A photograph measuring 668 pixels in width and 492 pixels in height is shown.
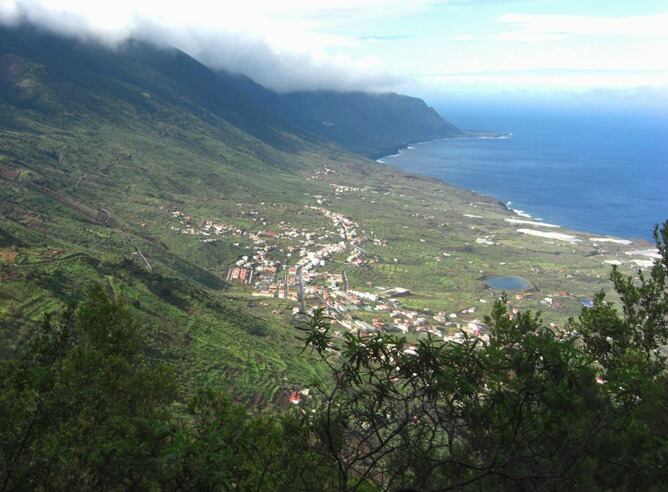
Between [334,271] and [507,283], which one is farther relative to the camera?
[334,271]

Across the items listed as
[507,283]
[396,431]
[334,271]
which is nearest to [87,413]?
[396,431]

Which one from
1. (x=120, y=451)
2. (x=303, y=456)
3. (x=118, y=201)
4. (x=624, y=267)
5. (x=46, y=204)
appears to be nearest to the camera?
(x=120, y=451)

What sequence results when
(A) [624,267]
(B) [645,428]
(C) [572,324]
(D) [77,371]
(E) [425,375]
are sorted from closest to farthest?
(E) [425,375]
(B) [645,428]
(D) [77,371]
(C) [572,324]
(A) [624,267]

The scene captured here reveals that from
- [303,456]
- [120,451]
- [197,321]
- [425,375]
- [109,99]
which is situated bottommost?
A: [197,321]

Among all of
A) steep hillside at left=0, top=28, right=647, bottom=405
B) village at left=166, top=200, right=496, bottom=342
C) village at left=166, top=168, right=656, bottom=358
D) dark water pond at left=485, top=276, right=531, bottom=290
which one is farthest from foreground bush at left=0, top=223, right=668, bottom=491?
dark water pond at left=485, top=276, right=531, bottom=290

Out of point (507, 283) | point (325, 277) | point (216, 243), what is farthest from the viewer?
point (216, 243)

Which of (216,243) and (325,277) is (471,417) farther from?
(216,243)

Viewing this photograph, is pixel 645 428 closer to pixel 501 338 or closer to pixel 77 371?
pixel 501 338

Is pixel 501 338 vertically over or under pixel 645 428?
under

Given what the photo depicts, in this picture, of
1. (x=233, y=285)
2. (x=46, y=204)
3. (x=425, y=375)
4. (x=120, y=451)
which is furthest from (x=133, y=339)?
(x=46, y=204)
